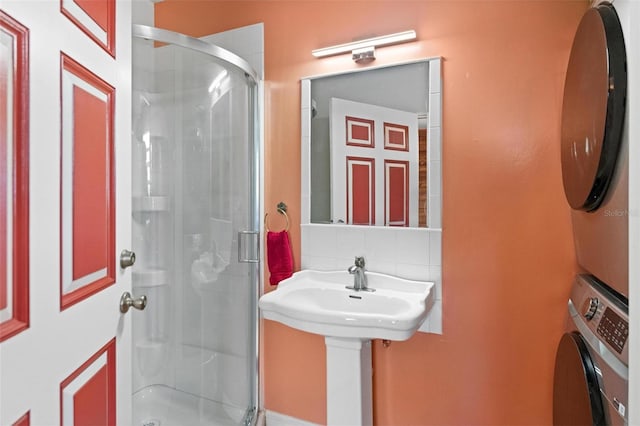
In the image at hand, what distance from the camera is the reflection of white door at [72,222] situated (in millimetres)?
667

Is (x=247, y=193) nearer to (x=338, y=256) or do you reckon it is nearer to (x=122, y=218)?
(x=338, y=256)

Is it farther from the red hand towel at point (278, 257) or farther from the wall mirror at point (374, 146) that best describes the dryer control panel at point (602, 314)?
the red hand towel at point (278, 257)

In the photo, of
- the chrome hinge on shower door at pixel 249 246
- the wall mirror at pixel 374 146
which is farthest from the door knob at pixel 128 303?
the wall mirror at pixel 374 146

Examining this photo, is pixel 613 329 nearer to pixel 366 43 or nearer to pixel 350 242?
pixel 350 242

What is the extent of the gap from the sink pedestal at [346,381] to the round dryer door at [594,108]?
0.96 metres

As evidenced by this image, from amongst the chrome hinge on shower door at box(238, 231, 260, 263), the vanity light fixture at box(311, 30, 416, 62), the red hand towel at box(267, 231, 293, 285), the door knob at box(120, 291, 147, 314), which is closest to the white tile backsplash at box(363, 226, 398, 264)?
the red hand towel at box(267, 231, 293, 285)

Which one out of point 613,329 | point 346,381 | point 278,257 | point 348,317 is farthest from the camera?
point 278,257

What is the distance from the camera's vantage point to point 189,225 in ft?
5.87

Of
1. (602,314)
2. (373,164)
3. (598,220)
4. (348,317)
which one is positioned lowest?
(348,317)

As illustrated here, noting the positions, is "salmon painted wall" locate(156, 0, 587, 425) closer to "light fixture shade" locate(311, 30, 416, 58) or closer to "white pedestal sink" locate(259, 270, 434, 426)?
"light fixture shade" locate(311, 30, 416, 58)

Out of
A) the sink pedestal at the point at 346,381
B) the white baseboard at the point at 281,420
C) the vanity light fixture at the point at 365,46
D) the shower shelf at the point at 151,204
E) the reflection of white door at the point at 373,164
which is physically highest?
the vanity light fixture at the point at 365,46

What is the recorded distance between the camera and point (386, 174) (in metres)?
1.80

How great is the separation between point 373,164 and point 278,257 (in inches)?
27.2

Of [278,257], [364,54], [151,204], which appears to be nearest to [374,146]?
[364,54]
